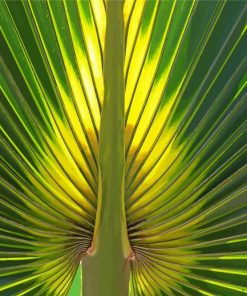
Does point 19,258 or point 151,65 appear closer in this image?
point 151,65

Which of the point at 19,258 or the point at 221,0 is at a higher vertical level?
the point at 221,0

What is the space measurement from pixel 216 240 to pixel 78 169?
201 millimetres

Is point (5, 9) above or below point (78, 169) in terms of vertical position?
above

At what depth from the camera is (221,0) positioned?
670 millimetres

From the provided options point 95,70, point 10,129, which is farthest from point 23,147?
point 95,70

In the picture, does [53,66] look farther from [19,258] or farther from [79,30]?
[19,258]

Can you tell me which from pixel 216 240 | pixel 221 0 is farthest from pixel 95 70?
pixel 216 240

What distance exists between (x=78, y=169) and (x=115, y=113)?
0.44ft

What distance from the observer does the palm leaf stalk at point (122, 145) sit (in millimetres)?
680

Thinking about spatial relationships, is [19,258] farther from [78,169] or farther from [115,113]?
[115,113]

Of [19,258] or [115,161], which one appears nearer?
[115,161]

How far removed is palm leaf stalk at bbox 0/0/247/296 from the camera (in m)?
0.68

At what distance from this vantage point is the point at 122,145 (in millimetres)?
663

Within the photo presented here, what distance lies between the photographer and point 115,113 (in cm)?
64
